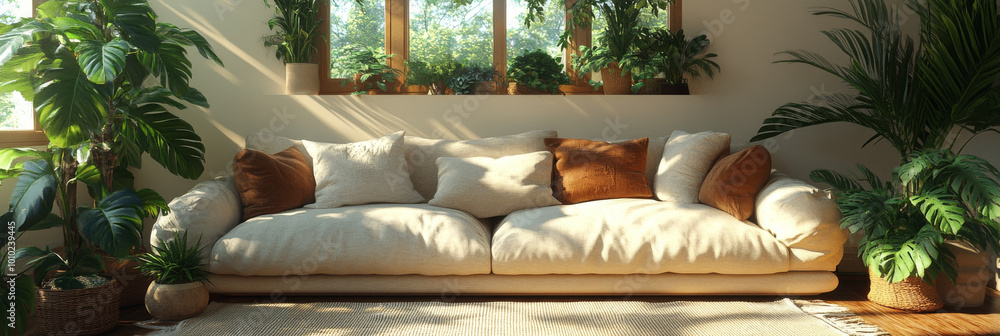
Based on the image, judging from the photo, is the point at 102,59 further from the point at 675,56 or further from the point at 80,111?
the point at 675,56

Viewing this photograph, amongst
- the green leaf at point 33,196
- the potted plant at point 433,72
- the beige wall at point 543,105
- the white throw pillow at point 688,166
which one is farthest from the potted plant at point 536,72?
the green leaf at point 33,196

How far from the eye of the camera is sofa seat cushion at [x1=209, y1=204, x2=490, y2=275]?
2.81m

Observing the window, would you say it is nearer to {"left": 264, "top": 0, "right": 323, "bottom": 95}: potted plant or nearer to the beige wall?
the beige wall

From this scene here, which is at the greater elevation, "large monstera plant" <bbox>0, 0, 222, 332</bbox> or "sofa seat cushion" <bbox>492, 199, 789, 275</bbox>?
"large monstera plant" <bbox>0, 0, 222, 332</bbox>

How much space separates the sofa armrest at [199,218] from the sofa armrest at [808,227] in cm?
249

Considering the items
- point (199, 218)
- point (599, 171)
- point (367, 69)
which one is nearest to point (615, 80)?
point (599, 171)

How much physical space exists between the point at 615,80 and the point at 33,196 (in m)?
2.99

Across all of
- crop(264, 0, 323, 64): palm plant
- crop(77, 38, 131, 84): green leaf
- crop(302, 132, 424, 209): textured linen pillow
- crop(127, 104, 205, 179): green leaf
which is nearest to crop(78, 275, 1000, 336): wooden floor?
crop(302, 132, 424, 209): textured linen pillow

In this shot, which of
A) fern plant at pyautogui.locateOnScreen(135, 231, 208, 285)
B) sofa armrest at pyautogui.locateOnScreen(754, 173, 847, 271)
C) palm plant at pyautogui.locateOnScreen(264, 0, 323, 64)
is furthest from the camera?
palm plant at pyautogui.locateOnScreen(264, 0, 323, 64)

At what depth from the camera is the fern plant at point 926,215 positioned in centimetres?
253

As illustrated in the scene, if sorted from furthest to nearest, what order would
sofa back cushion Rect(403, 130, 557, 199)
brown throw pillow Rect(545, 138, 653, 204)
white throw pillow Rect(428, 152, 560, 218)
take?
sofa back cushion Rect(403, 130, 557, 199) < brown throw pillow Rect(545, 138, 653, 204) < white throw pillow Rect(428, 152, 560, 218)

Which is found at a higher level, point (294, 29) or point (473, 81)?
point (294, 29)

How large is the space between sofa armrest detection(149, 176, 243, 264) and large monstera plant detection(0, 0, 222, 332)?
0.33ft

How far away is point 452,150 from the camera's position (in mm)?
3611
